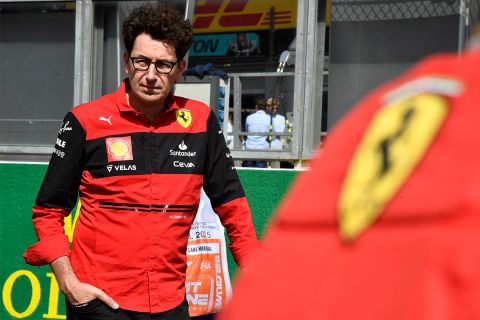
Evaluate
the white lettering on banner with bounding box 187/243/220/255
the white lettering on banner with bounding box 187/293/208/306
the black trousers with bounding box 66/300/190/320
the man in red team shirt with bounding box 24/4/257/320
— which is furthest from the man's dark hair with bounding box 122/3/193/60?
the white lettering on banner with bounding box 187/293/208/306

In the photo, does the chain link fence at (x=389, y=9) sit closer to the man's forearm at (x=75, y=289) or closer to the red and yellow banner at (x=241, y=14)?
the red and yellow banner at (x=241, y=14)

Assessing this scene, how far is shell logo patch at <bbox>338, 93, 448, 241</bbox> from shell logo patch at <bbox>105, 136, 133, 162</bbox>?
2388 mm

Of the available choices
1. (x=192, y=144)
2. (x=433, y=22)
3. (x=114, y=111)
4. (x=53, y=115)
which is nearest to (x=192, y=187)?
(x=192, y=144)

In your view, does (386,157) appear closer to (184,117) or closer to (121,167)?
(121,167)

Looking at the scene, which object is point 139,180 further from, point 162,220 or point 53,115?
point 53,115

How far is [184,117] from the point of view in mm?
3453

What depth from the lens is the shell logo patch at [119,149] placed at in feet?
10.7

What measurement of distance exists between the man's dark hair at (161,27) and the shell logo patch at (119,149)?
37cm

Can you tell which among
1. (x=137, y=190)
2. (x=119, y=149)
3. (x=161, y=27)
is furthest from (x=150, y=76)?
(x=137, y=190)

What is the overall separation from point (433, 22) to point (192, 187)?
113 inches

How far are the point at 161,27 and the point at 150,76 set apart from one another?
194 millimetres

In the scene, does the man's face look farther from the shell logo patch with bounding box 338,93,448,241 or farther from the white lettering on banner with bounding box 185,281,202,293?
the shell logo patch with bounding box 338,93,448,241

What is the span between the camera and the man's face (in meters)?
3.34

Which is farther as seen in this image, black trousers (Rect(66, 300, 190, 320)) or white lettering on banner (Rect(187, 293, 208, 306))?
white lettering on banner (Rect(187, 293, 208, 306))
